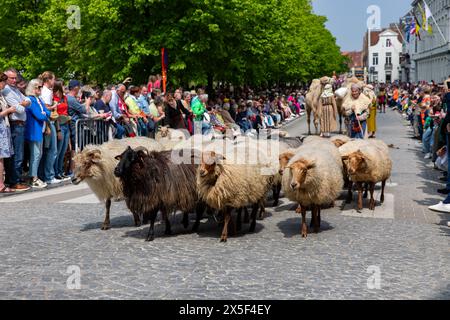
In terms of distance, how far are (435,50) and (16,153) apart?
273 ft

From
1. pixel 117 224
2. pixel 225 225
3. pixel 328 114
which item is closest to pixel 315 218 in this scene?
pixel 225 225

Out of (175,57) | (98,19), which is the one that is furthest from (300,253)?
(98,19)

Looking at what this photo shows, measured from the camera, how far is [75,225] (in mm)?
9172

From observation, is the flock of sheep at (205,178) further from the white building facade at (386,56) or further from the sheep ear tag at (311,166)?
the white building facade at (386,56)

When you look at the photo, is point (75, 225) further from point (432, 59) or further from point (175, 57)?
point (432, 59)

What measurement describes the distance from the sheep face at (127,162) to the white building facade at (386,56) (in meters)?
159

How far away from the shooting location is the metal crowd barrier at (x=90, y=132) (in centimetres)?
1428

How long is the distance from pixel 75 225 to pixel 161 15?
17.3 metres

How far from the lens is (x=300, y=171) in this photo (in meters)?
8.39

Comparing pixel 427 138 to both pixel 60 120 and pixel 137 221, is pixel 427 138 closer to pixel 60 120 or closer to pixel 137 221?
pixel 60 120

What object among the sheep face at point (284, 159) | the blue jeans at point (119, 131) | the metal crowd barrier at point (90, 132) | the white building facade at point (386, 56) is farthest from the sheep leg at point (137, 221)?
the white building facade at point (386, 56)

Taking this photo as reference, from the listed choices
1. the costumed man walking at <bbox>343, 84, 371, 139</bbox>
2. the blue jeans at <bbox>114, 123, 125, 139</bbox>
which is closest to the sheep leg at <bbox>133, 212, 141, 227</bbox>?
the blue jeans at <bbox>114, 123, 125, 139</bbox>

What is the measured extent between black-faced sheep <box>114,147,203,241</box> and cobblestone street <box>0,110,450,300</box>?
44cm
